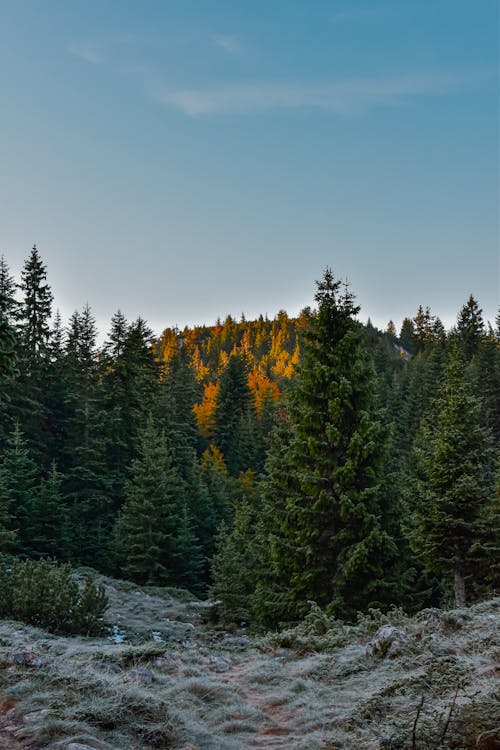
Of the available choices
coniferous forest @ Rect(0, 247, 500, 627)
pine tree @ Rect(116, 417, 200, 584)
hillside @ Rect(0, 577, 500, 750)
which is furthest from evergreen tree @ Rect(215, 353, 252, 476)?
hillside @ Rect(0, 577, 500, 750)

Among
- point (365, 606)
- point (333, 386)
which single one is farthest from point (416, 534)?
point (333, 386)

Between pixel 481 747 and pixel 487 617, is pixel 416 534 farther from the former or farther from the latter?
pixel 481 747

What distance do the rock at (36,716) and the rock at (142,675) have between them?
1553 millimetres

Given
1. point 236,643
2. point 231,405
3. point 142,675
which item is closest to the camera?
point 142,675

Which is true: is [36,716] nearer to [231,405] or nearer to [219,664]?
[219,664]

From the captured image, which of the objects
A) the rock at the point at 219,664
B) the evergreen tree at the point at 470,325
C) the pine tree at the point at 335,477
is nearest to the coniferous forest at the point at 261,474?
the pine tree at the point at 335,477

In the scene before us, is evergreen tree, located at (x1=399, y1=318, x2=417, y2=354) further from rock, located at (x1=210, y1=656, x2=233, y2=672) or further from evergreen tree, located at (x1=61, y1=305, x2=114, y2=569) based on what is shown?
rock, located at (x1=210, y1=656, x2=233, y2=672)

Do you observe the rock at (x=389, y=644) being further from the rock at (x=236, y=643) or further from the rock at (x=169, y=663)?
the rock at (x=236, y=643)

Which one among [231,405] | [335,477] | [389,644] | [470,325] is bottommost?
[389,644]

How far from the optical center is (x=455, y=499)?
50.1 ft

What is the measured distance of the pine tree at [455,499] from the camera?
49.2ft

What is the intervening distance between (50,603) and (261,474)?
15508mm

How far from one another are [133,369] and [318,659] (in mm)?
36398

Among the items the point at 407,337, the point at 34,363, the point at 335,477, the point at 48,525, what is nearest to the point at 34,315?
the point at 34,363
